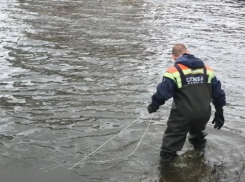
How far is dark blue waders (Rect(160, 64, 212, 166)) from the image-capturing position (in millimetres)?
6035

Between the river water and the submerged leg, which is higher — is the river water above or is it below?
below

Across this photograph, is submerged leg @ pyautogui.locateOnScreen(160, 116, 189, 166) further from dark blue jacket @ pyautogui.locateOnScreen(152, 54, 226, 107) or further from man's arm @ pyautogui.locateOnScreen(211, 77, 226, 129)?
man's arm @ pyautogui.locateOnScreen(211, 77, 226, 129)

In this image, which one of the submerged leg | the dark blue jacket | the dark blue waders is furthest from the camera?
the submerged leg

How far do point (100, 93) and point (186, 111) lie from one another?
4.06m

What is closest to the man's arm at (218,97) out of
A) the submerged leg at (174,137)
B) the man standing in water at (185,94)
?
the man standing in water at (185,94)

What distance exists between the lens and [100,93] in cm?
980

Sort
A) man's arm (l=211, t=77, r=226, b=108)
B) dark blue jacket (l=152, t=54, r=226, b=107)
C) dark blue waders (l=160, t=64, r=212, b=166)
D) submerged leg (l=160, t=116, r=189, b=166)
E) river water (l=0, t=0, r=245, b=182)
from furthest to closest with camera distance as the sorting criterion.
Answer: river water (l=0, t=0, r=245, b=182)
man's arm (l=211, t=77, r=226, b=108)
submerged leg (l=160, t=116, r=189, b=166)
dark blue waders (l=160, t=64, r=212, b=166)
dark blue jacket (l=152, t=54, r=226, b=107)

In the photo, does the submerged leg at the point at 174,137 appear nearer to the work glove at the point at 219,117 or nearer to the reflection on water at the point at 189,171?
the reflection on water at the point at 189,171

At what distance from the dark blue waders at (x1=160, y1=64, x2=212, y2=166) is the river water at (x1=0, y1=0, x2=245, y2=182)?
0.55 meters

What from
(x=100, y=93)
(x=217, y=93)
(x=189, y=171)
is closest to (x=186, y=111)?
(x=217, y=93)

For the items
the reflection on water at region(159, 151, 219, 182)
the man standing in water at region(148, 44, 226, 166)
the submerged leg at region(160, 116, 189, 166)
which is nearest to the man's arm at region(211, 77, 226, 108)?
the man standing in water at region(148, 44, 226, 166)

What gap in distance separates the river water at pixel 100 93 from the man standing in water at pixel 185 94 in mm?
679

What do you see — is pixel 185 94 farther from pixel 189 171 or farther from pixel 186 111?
pixel 189 171

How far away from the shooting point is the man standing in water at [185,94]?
5.94 meters
